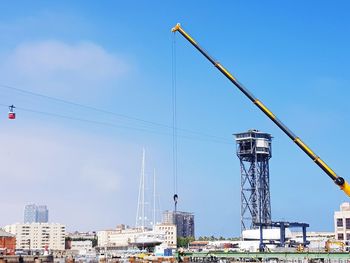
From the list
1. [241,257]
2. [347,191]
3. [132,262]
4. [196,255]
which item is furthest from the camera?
[196,255]

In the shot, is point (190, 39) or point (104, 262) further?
point (104, 262)

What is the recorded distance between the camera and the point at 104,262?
11988 cm

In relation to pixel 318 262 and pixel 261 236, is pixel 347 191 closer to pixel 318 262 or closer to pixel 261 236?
pixel 318 262

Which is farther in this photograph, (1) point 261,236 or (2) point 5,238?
(1) point 261,236

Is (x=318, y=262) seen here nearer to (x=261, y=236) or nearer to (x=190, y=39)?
(x=261, y=236)

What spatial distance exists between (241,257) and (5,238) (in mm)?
69881

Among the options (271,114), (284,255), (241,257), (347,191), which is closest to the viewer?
(347,191)

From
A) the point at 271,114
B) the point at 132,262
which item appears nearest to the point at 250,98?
the point at 271,114

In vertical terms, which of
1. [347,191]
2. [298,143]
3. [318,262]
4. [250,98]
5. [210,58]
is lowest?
[318,262]

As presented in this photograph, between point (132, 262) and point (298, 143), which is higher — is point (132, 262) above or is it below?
below

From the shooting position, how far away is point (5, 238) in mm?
165125

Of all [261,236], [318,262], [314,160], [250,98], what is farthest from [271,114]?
[261,236]

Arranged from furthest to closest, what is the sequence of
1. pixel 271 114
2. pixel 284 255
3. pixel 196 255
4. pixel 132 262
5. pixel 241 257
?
pixel 196 255 < pixel 241 257 < pixel 284 255 < pixel 132 262 < pixel 271 114

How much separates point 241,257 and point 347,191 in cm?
8840
